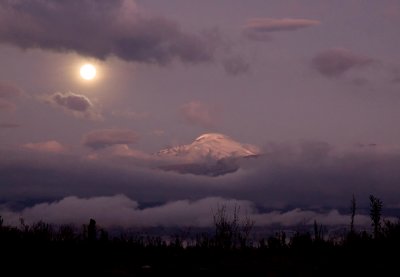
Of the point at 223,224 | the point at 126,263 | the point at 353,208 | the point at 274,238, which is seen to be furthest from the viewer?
the point at 353,208

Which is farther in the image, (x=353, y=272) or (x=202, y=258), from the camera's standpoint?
(x=202, y=258)

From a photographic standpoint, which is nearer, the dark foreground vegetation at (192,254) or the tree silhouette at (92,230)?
the dark foreground vegetation at (192,254)

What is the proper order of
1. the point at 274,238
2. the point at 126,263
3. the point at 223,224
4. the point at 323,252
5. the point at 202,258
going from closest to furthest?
the point at 126,263 < the point at 202,258 < the point at 323,252 < the point at 274,238 < the point at 223,224

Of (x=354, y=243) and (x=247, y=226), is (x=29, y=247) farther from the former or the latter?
(x=247, y=226)

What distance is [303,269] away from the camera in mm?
21031

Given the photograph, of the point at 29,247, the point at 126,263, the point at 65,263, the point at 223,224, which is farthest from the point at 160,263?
the point at 223,224

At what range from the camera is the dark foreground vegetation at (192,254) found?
19.8m

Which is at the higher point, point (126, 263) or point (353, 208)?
point (353, 208)

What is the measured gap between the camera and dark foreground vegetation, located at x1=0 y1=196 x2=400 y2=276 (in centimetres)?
1980

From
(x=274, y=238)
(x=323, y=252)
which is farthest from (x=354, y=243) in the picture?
(x=274, y=238)

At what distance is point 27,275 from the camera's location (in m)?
18.7

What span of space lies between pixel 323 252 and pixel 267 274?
584 centimetres

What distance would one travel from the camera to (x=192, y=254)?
2478 centimetres

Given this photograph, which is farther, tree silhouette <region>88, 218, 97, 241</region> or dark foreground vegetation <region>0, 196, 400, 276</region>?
tree silhouette <region>88, 218, 97, 241</region>
